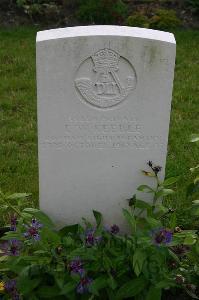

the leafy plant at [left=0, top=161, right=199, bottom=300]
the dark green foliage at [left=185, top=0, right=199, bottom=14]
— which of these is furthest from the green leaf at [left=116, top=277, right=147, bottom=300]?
the dark green foliage at [left=185, top=0, right=199, bottom=14]

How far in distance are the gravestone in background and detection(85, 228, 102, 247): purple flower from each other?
398 mm

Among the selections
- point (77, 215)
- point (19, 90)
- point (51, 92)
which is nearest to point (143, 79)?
point (51, 92)

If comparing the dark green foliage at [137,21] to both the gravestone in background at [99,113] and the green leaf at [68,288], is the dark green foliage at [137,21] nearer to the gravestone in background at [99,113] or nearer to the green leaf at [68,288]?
the gravestone in background at [99,113]

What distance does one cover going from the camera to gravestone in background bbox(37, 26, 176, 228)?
3.62 m

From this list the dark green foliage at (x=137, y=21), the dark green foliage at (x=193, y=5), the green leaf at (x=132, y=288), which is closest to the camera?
the green leaf at (x=132, y=288)

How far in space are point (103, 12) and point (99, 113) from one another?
5.50 m

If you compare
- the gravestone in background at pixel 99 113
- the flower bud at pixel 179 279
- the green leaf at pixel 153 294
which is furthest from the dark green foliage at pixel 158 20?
the green leaf at pixel 153 294

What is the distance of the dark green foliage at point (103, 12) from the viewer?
29.4 ft

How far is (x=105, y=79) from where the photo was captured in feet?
12.1

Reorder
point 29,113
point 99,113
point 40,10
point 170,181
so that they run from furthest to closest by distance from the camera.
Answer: point 40,10, point 29,113, point 170,181, point 99,113

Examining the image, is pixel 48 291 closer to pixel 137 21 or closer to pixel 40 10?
pixel 137 21

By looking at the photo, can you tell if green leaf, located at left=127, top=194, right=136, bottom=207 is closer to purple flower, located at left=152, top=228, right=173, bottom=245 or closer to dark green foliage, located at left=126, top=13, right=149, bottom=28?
purple flower, located at left=152, top=228, right=173, bottom=245

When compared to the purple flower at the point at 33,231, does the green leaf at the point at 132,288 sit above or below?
below

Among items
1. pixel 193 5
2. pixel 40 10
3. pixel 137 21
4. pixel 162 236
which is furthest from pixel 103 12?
pixel 162 236
